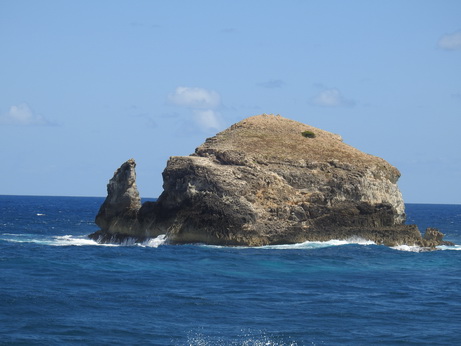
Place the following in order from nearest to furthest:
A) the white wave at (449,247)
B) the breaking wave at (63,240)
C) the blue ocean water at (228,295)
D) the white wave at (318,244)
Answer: the blue ocean water at (228,295) < the white wave at (318,244) < the breaking wave at (63,240) < the white wave at (449,247)

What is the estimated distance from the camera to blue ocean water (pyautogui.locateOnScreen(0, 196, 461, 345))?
107 feet

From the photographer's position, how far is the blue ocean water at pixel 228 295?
32719 millimetres

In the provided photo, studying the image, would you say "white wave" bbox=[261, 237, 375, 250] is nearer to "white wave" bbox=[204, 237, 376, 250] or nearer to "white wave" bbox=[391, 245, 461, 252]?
"white wave" bbox=[204, 237, 376, 250]

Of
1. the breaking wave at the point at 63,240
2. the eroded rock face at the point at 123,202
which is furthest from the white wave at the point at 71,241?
the eroded rock face at the point at 123,202

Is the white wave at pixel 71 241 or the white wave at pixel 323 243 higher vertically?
the white wave at pixel 323 243

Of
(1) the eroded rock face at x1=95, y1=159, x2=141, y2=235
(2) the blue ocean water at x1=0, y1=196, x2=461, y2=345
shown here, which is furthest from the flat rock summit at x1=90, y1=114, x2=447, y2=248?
(2) the blue ocean water at x1=0, y1=196, x2=461, y2=345

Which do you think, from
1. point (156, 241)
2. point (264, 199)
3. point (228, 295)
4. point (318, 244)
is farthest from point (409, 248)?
point (228, 295)

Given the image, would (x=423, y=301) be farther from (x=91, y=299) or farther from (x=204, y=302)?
(x=91, y=299)

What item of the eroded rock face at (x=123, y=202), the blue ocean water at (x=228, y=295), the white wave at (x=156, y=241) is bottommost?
the blue ocean water at (x=228, y=295)

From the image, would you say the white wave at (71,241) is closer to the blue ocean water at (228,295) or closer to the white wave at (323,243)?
the blue ocean water at (228,295)

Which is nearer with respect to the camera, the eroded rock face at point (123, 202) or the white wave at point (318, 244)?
the white wave at point (318, 244)

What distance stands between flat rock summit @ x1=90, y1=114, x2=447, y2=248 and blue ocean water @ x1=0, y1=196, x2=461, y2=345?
2.50 metres

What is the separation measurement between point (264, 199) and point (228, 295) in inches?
1027

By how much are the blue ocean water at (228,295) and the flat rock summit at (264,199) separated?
2502 mm
